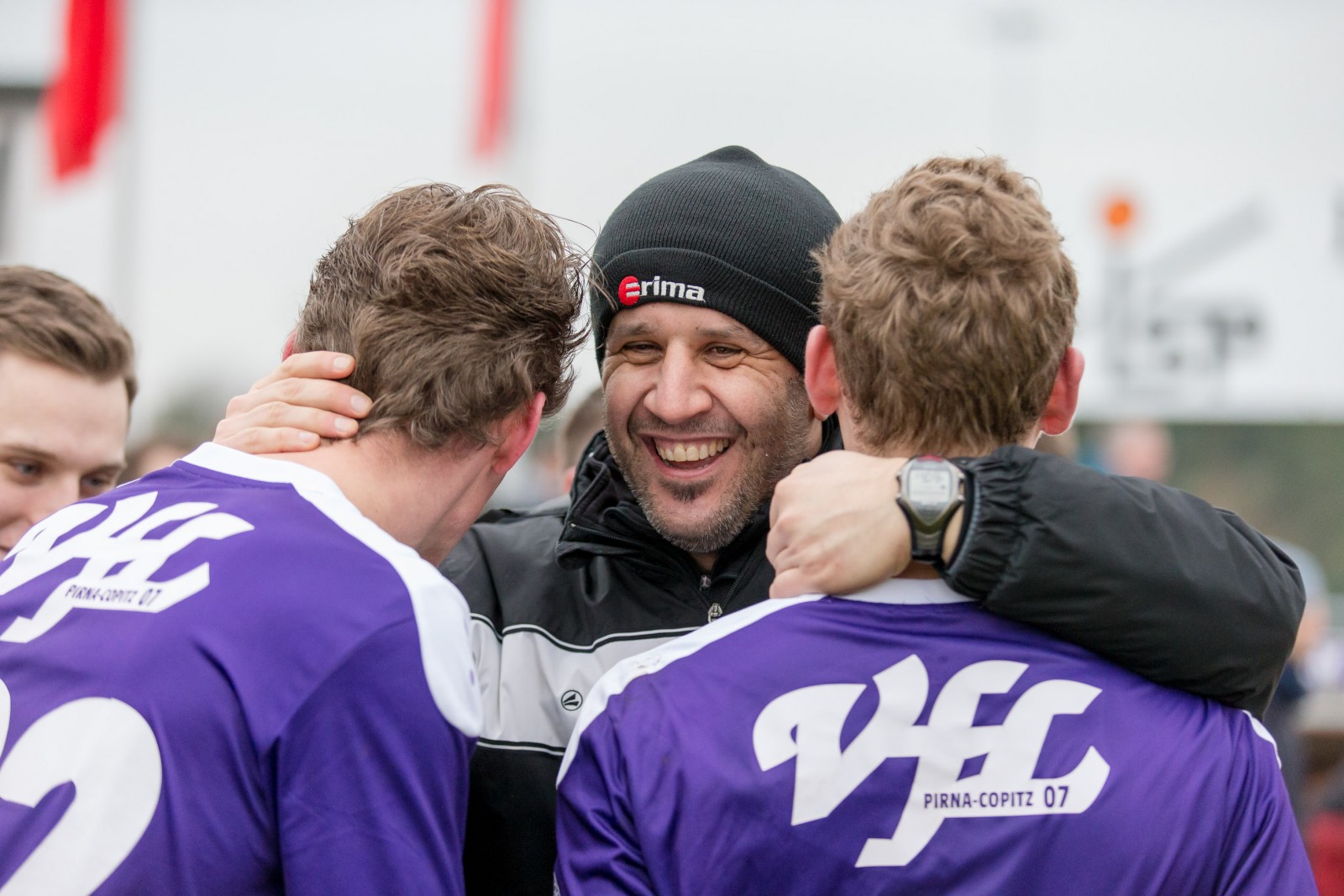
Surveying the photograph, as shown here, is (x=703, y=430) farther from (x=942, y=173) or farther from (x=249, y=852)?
(x=249, y=852)

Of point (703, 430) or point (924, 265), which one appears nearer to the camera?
point (924, 265)

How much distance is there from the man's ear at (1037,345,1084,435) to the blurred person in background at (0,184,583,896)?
0.88m

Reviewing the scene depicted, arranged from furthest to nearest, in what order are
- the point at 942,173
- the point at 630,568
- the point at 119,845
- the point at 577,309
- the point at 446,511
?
the point at 630,568
the point at 577,309
the point at 446,511
the point at 942,173
the point at 119,845

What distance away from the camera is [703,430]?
2494 mm

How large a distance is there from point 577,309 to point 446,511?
0.42 m

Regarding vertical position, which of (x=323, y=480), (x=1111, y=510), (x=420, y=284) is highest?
(x=420, y=284)

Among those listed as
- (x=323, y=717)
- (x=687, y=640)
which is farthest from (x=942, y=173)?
(x=323, y=717)

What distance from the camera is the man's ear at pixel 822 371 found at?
6.07ft

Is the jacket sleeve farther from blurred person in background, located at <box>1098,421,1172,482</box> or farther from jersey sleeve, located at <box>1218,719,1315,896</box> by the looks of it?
blurred person in background, located at <box>1098,421,1172,482</box>

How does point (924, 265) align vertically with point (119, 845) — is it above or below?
above

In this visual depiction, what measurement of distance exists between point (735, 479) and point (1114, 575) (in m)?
1.04

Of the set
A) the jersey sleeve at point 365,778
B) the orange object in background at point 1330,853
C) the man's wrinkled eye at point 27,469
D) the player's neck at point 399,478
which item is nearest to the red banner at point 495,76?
the orange object in background at point 1330,853

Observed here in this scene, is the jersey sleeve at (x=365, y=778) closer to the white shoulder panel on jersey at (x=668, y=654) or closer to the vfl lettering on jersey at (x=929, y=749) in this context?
the white shoulder panel on jersey at (x=668, y=654)

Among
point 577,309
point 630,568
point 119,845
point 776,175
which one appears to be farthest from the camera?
point 776,175
